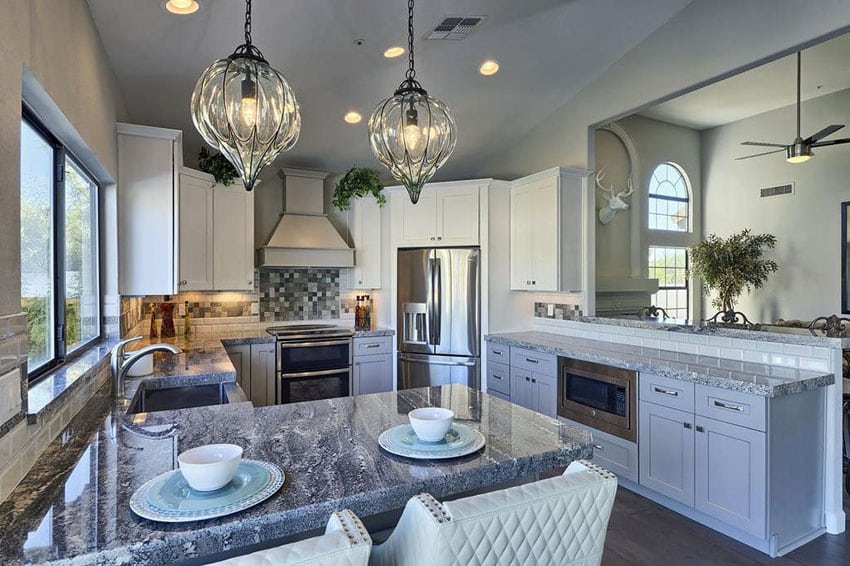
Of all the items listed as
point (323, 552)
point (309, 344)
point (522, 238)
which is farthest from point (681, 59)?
point (323, 552)

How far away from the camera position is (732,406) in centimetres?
268

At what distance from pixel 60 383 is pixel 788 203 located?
26.5ft

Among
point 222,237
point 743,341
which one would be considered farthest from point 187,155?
point 743,341

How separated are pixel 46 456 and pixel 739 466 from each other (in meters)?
3.11

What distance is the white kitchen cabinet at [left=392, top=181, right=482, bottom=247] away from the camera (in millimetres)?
4781

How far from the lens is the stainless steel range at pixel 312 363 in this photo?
14.6ft

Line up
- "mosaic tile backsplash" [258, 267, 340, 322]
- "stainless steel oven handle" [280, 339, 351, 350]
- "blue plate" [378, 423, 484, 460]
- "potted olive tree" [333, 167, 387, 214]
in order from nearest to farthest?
"blue plate" [378, 423, 484, 460]
"stainless steel oven handle" [280, 339, 351, 350]
"potted olive tree" [333, 167, 387, 214]
"mosaic tile backsplash" [258, 267, 340, 322]

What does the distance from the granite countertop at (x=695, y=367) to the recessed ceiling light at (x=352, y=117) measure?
243 cm

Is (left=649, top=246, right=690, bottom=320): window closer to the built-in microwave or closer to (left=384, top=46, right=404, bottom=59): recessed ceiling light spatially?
the built-in microwave

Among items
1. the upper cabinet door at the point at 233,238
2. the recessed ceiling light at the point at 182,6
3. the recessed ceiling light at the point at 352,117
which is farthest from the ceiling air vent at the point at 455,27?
the upper cabinet door at the point at 233,238

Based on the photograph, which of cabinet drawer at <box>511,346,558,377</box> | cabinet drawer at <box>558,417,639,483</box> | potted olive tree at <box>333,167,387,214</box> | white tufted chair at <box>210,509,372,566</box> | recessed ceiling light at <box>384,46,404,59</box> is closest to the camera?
white tufted chair at <box>210,509,372,566</box>

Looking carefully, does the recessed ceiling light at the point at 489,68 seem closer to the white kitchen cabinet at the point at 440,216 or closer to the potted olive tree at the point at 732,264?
the white kitchen cabinet at the point at 440,216

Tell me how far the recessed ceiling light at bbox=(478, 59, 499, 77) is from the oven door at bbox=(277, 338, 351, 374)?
2.70m

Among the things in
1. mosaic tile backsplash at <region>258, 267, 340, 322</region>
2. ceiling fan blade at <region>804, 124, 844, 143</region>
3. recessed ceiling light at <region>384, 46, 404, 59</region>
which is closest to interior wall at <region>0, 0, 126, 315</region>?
recessed ceiling light at <region>384, 46, 404, 59</region>
